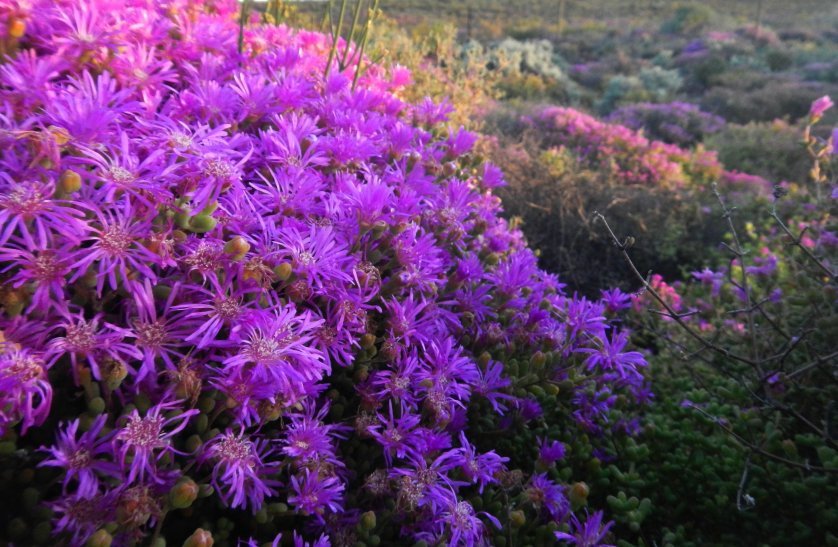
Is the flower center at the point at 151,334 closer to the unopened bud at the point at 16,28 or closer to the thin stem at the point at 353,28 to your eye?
Result: the unopened bud at the point at 16,28

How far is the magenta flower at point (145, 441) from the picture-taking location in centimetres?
76

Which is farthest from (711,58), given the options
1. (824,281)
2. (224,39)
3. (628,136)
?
(224,39)

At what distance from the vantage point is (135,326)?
822mm

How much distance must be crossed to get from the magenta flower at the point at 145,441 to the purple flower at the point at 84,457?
21 mm

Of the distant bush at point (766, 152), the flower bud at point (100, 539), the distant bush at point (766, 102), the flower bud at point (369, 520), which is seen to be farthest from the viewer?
the distant bush at point (766, 102)

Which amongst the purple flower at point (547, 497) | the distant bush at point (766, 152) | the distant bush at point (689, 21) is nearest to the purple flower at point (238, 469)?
the purple flower at point (547, 497)

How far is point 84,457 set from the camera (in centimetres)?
77

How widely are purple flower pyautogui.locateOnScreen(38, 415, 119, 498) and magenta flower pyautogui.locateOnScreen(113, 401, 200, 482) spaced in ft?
0.07

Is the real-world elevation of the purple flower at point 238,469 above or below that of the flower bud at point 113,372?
below

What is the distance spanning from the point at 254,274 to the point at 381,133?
2.53ft

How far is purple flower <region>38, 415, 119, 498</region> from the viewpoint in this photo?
29.5 inches

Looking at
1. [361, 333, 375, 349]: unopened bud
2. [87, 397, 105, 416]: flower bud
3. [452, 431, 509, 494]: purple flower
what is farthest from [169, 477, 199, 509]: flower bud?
[452, 431, 509, 494]: purple flower

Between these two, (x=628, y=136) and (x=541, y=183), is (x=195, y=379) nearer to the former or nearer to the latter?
(x=541, y=183)

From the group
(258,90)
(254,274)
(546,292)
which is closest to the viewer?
(254,274)
